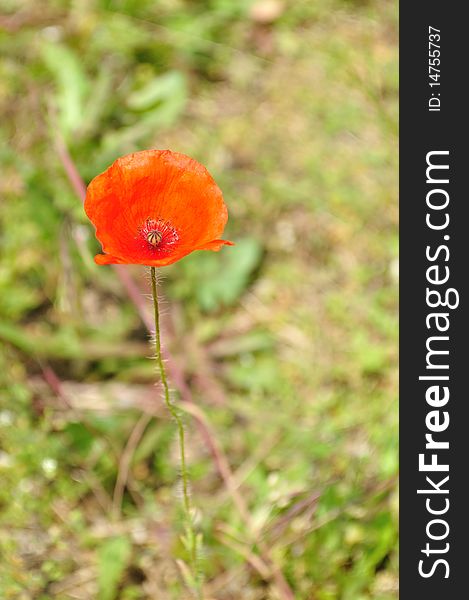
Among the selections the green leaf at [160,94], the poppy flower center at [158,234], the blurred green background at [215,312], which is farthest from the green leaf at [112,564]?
the green leaf at [160,94]

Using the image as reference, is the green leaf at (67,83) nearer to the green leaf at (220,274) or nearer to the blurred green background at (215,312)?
the blurred green background at (215,312)

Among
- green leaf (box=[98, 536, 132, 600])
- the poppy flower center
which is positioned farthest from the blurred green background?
the poppy flower center

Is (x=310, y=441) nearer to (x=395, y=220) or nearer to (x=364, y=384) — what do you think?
(x=364, y=384)

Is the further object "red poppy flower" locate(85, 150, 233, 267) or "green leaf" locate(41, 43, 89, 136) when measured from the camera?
"green leaf" locate(41, 43, 89, 136)

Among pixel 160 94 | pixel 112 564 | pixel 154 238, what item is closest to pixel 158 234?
pixel 154 238

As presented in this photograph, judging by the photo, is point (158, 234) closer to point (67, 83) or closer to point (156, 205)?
point (156, 205)

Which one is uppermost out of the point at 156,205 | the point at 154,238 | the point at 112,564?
the point at 156,205

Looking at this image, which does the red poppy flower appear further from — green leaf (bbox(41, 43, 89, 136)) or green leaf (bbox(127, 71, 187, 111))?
green leaf (bbox(127, 71, 187, 111))
